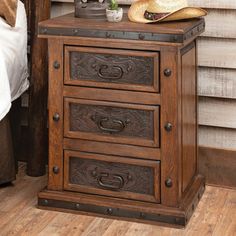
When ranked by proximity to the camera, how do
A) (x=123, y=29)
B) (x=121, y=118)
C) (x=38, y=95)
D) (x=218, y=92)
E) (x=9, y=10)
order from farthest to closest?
1. (x=38, y=95)
2. (x=218, y=92)
3. (x=9, y=10)
4. (x=121, y=118)
5. (x=123, y=29)

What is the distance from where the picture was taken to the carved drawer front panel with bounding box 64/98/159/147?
110 inches

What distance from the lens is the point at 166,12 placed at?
112 inches

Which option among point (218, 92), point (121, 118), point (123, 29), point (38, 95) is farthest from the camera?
point (38, 95)

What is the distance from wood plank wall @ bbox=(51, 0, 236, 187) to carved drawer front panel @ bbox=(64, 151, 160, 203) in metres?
0.56

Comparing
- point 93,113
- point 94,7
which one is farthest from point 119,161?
point 94,7

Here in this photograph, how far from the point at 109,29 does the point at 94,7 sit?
10.4 inches

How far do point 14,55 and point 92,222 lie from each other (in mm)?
911

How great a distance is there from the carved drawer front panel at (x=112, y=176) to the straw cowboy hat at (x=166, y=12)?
65 cm

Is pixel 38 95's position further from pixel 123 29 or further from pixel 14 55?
pixel 123 29

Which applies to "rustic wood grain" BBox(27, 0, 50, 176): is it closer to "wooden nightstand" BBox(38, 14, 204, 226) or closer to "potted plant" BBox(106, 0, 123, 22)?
"wooden nightstand" BBox(38, 14, 204, 226)

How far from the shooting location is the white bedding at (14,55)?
9.96 feet

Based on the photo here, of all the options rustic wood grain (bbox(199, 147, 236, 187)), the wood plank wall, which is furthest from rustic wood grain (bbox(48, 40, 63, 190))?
rustic wood grain (bbox(199, 147, 236, 187))

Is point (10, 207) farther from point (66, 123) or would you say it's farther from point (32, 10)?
point (32, 10)

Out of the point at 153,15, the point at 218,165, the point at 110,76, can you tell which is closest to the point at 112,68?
the point at 110,76
